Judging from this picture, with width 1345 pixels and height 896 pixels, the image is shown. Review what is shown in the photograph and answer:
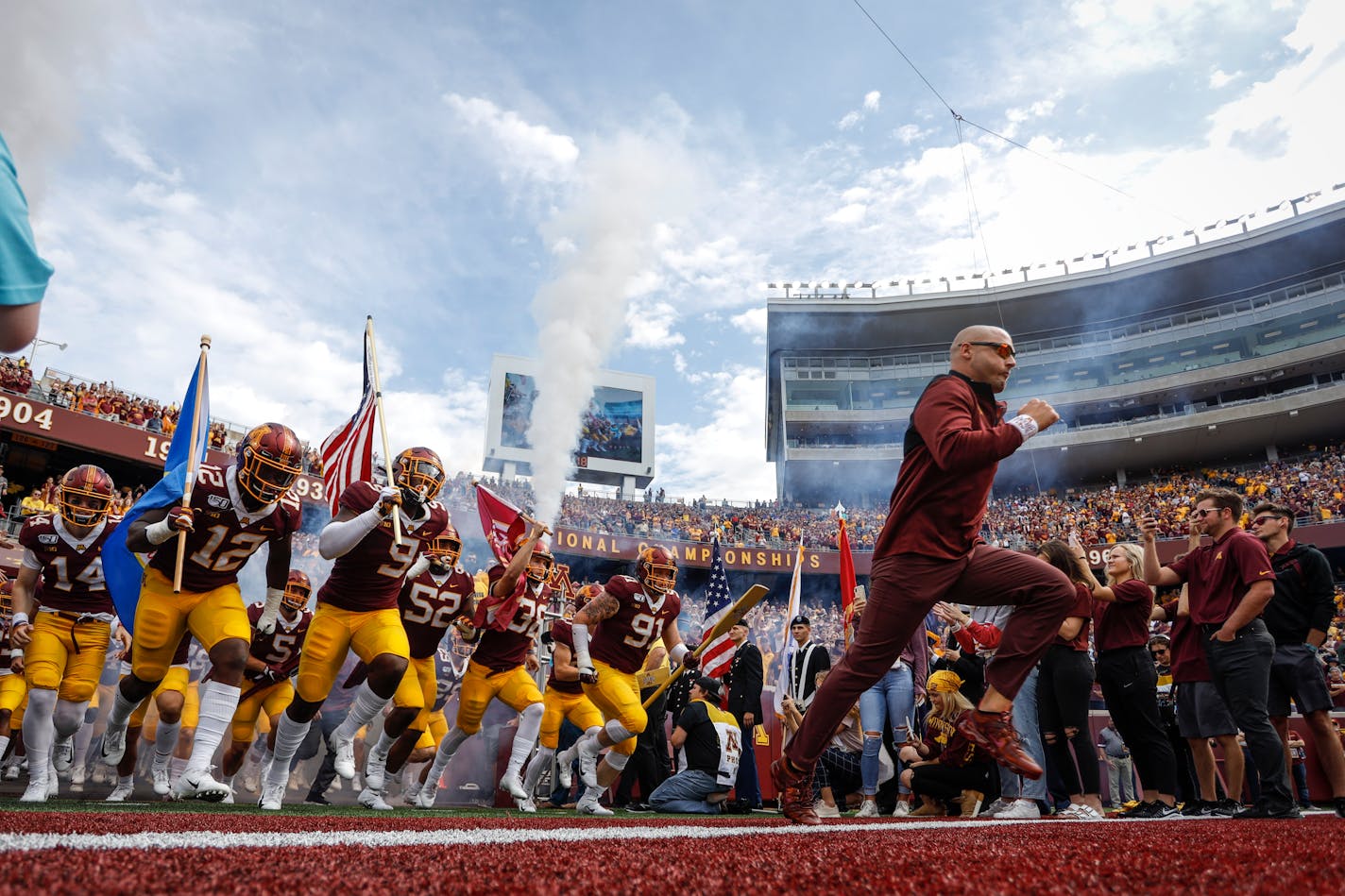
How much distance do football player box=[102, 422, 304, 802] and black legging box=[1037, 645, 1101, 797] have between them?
5.45 m

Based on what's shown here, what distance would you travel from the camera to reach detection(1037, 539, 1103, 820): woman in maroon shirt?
5.69m

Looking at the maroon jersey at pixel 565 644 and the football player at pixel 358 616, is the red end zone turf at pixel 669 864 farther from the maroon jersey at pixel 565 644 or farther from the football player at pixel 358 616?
the maroon jersey at pixel 565 644

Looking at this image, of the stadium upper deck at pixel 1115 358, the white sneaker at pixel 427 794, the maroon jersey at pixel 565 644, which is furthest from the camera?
the stadium upper deck at pixel 1115 358

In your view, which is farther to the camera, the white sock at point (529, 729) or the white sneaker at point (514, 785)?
the white sock at point (529, 729)

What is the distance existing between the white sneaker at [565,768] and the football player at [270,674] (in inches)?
108

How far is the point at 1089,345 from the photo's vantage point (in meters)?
44.2

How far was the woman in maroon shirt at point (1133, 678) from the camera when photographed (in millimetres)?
5595

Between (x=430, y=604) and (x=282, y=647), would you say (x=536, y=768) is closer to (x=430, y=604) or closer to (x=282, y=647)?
(x=430, y=604)

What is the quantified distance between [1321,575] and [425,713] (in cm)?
712

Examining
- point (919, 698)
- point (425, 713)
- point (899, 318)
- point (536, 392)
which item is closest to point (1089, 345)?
point (899, 318)

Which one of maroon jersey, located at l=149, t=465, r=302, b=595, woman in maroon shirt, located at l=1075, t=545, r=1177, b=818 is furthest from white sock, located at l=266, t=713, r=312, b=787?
woman in maroon shirt, located at l=1075, t=545, r=1177, b=818

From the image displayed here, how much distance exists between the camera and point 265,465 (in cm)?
517

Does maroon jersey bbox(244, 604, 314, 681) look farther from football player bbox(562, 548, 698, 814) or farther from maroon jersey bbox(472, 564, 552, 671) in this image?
football player bbox(562, 548, 698, 814)

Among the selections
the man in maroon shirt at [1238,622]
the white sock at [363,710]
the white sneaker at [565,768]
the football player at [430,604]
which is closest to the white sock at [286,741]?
the white sock at [363,710]
